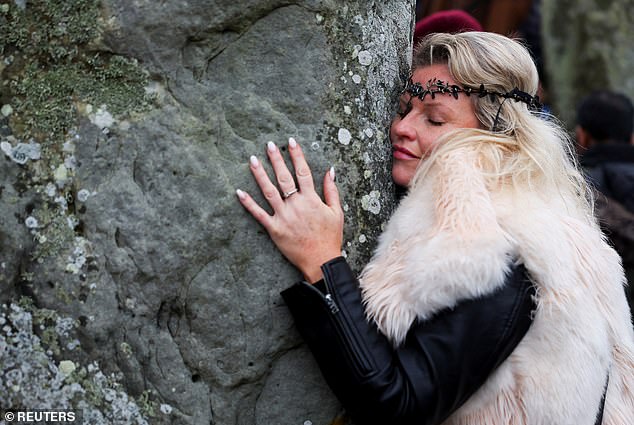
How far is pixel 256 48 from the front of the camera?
85.0 inches

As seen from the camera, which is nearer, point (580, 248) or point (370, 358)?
point (370, 358)

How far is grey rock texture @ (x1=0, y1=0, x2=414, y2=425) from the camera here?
200 centimetres

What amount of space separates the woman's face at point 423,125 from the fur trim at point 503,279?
159 mm

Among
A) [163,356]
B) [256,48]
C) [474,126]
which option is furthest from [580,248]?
[163,356]

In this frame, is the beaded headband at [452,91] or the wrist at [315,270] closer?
the wrist at [315,270]

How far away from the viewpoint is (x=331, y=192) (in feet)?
7.18

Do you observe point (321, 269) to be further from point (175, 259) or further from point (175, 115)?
point (175, 115)

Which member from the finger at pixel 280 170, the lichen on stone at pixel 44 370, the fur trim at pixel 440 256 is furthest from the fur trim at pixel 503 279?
the lichen on stone at pixel 44 370

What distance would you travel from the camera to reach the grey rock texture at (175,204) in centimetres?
200

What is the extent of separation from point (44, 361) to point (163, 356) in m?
0.34

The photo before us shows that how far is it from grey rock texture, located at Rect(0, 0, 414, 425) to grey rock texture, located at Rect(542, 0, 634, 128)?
239 inches

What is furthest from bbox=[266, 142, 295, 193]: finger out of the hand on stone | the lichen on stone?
the lichen on stone

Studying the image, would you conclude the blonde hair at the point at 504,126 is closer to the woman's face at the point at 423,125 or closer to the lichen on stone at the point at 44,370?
the woman's face at the point at 423,125

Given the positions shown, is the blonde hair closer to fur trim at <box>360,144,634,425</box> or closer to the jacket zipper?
fur trim at <box>360,144,634,425</box>
